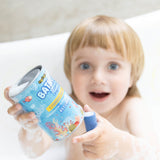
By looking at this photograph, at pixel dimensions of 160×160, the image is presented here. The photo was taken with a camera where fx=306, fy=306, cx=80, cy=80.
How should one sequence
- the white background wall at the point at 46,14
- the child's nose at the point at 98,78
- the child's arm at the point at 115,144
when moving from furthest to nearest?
the white background wall at the point at 46,14
the child's nose at the point at 98,78
the child's arm at the point at 115,144

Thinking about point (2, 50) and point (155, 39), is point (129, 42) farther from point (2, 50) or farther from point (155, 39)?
point (2, 50)

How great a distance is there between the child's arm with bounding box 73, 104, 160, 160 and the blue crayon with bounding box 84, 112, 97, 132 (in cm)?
1

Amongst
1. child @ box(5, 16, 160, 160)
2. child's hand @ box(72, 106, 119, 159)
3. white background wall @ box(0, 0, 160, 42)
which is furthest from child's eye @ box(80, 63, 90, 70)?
white background wall @ box(0, 0, 160, 42)

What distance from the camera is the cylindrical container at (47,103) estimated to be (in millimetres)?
651

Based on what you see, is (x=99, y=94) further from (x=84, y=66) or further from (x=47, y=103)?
(x=47, y=103)

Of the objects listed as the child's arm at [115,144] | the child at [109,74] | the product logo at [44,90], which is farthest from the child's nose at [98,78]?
the product logo at [44,90]

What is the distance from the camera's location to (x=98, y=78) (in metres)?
0.94

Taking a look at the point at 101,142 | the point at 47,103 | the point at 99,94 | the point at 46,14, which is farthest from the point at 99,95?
the point at 46,14

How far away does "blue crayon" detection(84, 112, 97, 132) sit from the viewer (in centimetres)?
72

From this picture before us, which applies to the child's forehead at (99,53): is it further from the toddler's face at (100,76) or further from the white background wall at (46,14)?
the white background wall at (46,14)

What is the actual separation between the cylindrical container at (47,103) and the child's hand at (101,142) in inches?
2.3

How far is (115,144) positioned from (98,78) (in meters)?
0.21

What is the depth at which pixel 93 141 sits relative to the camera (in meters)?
0.78

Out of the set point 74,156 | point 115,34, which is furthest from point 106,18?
point 74,156
